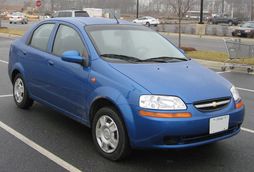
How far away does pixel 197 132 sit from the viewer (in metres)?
4.59

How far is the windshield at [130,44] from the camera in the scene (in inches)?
219

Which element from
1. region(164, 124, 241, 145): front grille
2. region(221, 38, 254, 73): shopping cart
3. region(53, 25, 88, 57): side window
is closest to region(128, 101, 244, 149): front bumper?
region(164, 124, 241, 145): front grille

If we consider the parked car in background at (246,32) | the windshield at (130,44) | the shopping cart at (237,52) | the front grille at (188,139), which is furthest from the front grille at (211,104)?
the parked car in background at (246,32)

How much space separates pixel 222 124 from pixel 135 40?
182 cm

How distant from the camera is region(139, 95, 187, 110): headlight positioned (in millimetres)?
4551

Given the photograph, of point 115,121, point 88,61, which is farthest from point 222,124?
point 88,61

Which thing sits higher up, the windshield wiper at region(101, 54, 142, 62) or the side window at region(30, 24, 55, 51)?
the side window at region(30, 24, 55, 51)

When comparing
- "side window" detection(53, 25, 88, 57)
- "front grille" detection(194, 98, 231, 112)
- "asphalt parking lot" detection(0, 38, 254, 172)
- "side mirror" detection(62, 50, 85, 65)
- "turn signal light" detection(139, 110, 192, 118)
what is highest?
"side window" detection(53, 25, 88, 57)

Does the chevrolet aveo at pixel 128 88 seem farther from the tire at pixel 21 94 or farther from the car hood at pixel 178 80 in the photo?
the tire at pixel 21 94

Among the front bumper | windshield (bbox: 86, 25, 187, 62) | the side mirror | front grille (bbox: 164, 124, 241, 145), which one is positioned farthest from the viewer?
windshield (bbox: 86, 25, 187, 62)

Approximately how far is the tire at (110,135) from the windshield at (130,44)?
0.83 meters

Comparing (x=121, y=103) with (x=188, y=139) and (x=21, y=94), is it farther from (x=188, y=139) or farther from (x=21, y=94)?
(x=21, y=94)

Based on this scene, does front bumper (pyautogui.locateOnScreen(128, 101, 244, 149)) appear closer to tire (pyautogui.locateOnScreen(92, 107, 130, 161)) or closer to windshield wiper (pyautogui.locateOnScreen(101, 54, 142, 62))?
tire (pyautogui.locateOnScreen(92, 107, 130, 161))

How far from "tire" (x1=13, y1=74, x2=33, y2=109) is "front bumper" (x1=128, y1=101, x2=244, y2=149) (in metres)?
3.05
